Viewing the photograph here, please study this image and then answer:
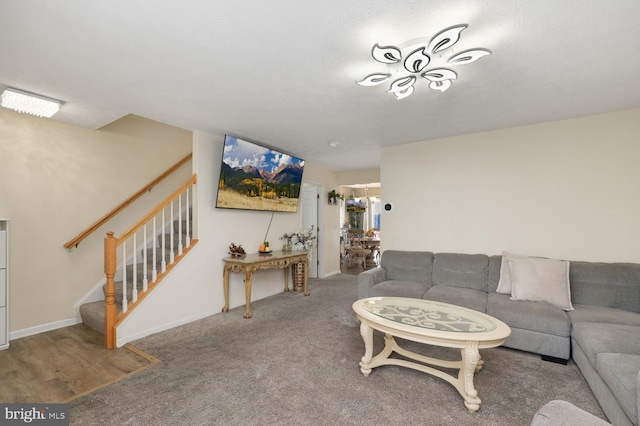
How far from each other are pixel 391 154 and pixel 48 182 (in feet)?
14.4

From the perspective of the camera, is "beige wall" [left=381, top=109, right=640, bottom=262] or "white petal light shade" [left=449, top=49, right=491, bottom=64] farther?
"beige wall" [left=381, top=109, right=640, bottom=262]

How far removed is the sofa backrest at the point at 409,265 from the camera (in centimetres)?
362

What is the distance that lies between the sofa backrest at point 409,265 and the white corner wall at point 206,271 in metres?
1.64

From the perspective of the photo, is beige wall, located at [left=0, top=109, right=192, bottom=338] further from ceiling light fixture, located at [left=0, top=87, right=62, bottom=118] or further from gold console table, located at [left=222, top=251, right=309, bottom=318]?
gold console table, located at [left=222, top=251, right=309, bottom=318]

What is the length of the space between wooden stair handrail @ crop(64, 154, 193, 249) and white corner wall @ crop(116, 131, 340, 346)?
103cm

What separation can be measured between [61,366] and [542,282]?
4.46m

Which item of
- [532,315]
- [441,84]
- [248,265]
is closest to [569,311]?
[532,315]

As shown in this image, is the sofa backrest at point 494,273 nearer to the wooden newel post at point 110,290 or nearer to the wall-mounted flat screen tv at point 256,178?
the wall-mounted flat screen tv at point 256,178

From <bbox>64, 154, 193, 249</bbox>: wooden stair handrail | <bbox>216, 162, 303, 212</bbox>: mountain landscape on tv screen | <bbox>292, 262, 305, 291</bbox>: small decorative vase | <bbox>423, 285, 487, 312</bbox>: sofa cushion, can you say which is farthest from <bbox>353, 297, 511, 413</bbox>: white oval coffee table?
<bbox>64, 154, 193, 249</bbox>: wooden stair handrail

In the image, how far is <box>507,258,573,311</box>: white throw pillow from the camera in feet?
8.74

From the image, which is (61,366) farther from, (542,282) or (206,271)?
(542,282)

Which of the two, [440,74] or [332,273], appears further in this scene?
[332,273]

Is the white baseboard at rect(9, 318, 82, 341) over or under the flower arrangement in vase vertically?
under

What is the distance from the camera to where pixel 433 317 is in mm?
2232
